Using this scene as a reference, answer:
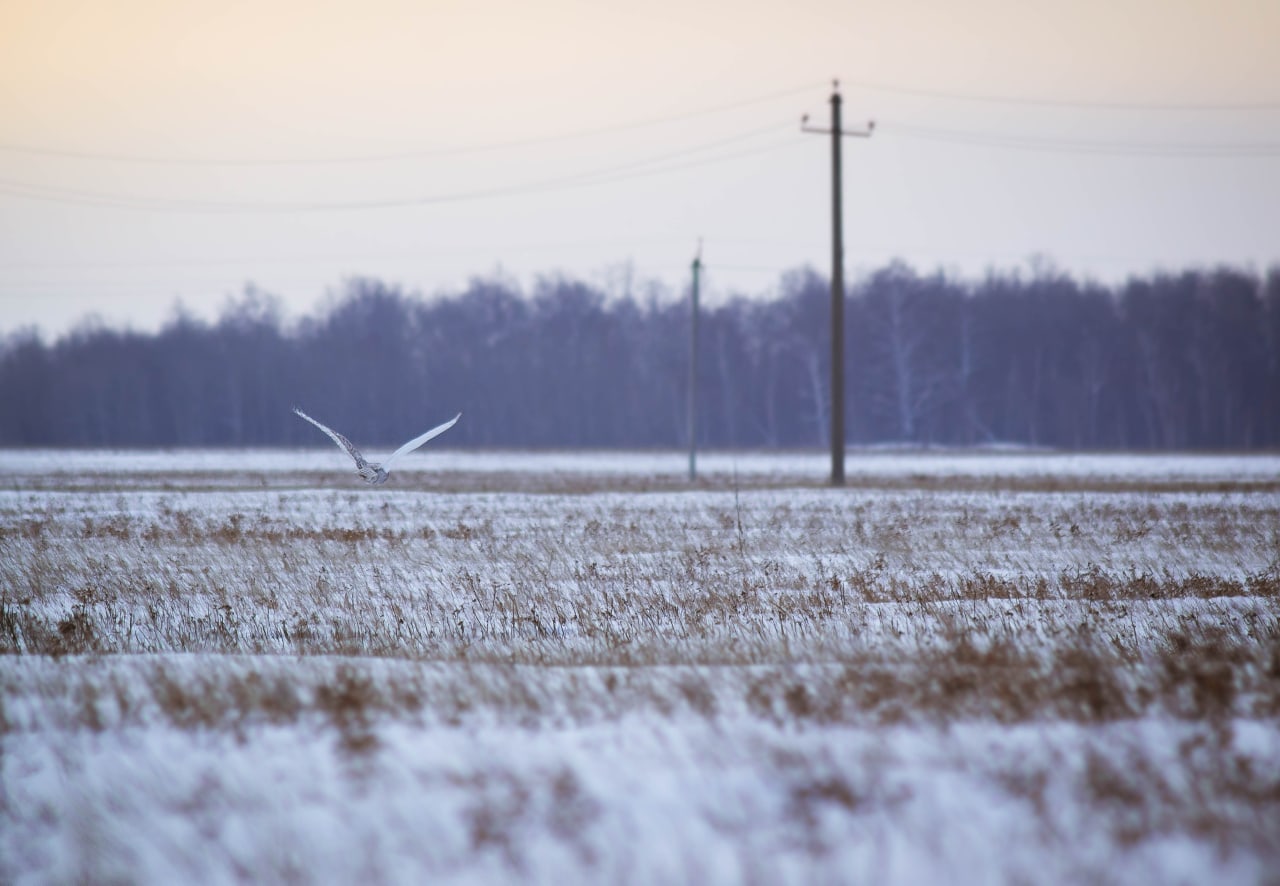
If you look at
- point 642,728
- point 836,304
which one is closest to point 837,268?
point 836,304

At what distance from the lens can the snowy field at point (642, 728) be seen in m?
4.25

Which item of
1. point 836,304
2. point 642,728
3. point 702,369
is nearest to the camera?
point 642,728

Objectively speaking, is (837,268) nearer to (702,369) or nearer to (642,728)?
(642,728)

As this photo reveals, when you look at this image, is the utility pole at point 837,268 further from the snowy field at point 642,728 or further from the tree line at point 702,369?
the tree line at point 702,369

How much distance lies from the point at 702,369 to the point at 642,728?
3026 inches

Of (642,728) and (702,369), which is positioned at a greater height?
(702,369)

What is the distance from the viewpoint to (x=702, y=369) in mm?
Answer: 81562

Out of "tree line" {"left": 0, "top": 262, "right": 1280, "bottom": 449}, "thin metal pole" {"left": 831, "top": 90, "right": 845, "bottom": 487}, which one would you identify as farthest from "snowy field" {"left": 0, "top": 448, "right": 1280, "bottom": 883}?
"tree line" {"left": 0, "top": 262, "right": 1280, "bottom": 449}

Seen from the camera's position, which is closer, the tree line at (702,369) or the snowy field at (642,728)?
the snowy field at (642,728)

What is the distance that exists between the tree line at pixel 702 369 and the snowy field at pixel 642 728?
202 feet

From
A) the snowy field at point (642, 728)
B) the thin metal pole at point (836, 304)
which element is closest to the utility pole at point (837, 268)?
the thin metal pole at point (836, 304)

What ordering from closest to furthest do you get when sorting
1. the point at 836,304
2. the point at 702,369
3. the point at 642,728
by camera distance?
the point at 642,728 → the point at 836,304 → the point at 702,369

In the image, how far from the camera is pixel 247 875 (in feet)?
13.9

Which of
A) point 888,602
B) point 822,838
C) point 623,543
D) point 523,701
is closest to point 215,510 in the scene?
point 623,543
